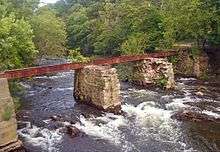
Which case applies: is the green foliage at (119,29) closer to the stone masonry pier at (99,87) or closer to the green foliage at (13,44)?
the stone masonry pier at (99,87)

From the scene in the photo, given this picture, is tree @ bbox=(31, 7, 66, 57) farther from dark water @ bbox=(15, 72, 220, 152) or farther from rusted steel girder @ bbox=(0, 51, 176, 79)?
rusted steel girder @ bbox=(0, 51, 176, 79)

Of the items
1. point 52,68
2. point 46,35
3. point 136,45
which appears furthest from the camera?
point 136,45

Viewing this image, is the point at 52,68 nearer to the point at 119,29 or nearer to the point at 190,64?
the point at 190,64

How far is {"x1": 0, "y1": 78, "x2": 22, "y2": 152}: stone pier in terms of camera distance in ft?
68.3

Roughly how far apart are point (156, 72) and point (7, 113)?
843 inches

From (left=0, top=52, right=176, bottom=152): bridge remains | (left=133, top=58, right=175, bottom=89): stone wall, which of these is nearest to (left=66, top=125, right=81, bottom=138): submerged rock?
(left=0, top=52, right=176, bottom=152): bridge remains

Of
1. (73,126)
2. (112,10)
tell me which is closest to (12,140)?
(73,126)

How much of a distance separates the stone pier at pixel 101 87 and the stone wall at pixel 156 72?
937 cm

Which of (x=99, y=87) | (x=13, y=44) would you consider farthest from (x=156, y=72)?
(x=13, y=44)

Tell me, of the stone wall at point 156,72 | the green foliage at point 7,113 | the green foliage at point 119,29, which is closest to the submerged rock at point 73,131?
the green foliage at point 7,113

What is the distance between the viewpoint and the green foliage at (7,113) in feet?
68.8

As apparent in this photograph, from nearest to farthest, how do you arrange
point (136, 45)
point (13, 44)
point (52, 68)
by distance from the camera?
point (13, 44)
point (52, 68)
point (136, 45)

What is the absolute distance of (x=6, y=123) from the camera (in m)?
21.1

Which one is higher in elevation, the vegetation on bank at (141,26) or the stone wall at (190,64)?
the vegetation on bank at (141,26)
